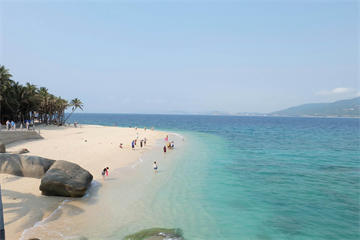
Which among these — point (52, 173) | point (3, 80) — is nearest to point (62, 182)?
point (52, 173)

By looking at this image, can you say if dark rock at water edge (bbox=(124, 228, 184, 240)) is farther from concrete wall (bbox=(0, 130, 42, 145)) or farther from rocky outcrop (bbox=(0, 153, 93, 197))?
concrete wall (bbox=(0, 130, 42, 145))

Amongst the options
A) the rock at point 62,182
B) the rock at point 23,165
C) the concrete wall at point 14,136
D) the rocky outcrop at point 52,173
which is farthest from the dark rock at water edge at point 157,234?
the concrete wall at point 14,136

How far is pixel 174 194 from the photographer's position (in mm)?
16703

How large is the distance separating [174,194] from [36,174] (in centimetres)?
1087

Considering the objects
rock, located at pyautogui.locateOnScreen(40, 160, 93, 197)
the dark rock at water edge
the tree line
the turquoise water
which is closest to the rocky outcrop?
rock, located at pyautogui.locateOnScreen(40, 160, 93, 197)

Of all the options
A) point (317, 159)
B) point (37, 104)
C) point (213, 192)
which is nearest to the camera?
point (213, 192)

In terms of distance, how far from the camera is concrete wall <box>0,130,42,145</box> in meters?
30.1

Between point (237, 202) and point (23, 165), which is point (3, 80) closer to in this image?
point (23, 165)

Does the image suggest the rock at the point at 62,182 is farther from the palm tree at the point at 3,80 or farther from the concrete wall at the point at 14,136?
the palm tree at the point at 3,80

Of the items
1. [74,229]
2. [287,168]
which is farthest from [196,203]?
[287,168]

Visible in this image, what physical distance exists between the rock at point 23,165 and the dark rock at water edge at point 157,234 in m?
10.6

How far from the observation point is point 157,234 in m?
10.7

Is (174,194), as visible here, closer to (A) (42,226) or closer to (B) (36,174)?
(A) (42,226)

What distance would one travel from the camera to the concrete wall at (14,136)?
30078mm
